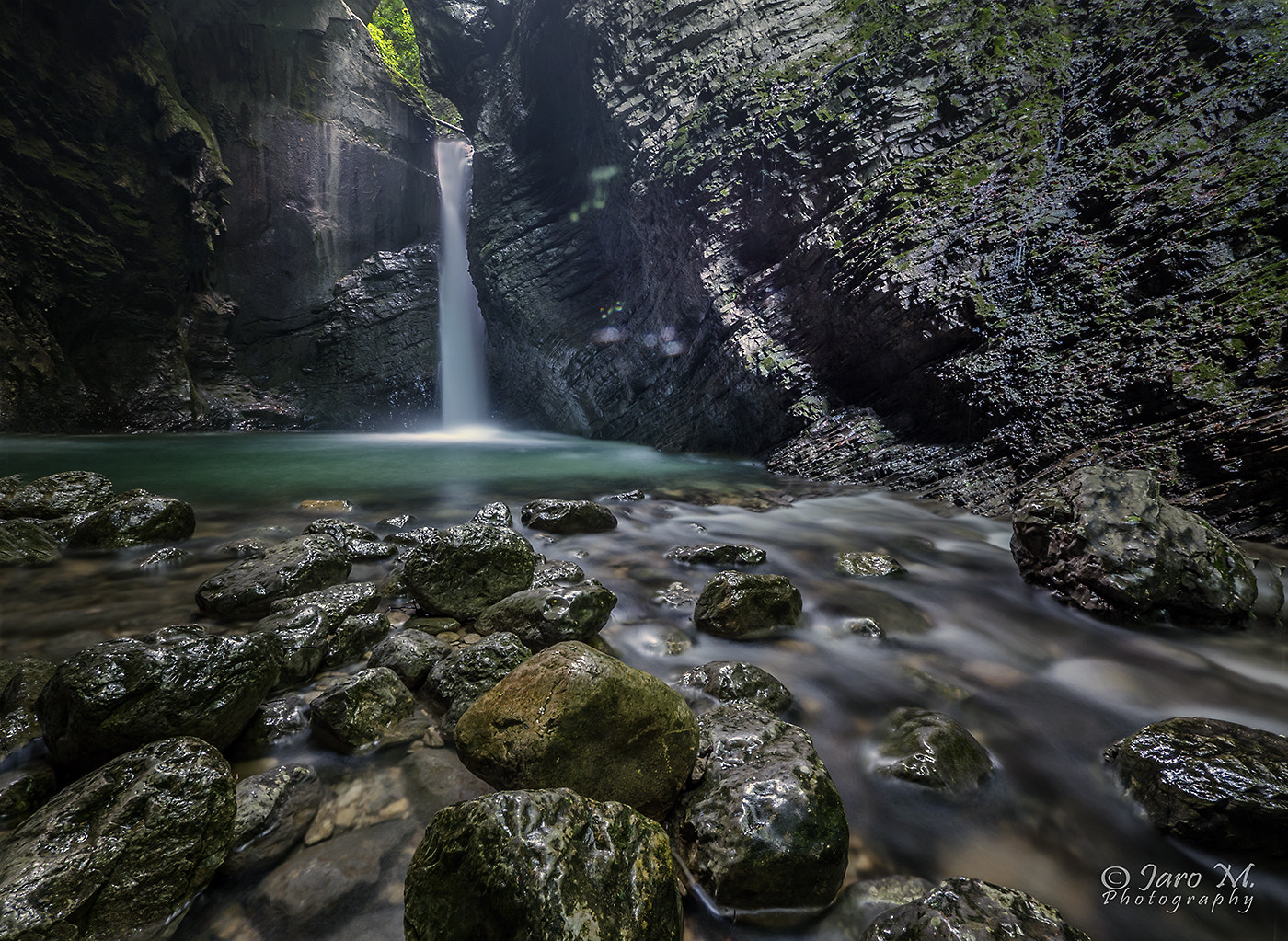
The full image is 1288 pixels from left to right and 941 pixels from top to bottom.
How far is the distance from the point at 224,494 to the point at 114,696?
6903 millimetres

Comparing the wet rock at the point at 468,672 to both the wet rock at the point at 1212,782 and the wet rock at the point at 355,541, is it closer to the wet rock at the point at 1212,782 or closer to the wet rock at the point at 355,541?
the wet rock at the point at 355,541

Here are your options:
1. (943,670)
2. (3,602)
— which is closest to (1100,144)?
(943,670)

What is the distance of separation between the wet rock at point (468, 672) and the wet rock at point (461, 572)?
79 cm

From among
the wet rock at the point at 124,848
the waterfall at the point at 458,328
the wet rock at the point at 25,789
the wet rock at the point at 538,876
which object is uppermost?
the waterfall at the point at 458,328

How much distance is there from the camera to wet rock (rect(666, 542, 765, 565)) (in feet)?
15.6

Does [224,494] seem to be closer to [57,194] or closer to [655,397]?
[655,397]

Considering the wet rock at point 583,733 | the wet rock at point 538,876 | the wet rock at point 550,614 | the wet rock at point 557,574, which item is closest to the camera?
the wet rock at point 538,876

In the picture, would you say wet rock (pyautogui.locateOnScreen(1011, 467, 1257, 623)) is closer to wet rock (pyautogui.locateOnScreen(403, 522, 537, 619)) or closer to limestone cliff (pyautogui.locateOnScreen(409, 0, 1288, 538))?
limestone cliff (pyautogui.locateOnScreen(409, 0, 1288, 538))

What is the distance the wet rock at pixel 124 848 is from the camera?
1.34m

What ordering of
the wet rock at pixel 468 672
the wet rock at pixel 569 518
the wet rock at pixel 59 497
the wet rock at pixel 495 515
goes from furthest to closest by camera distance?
the wet rock at pixel 569 518 < the wet rock at pixel 495 515 < the wet rock at pixel 59 497 < the wet rock at pixel 468 672

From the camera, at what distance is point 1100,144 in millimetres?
7578

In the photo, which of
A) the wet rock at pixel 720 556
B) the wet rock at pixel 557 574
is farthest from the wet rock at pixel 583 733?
the wet rock at pixel 720 556

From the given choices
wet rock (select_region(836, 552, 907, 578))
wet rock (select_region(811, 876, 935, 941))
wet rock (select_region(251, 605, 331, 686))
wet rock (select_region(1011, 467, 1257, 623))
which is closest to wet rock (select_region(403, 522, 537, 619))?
wet rock (select_region(251, 605, 331, 686))

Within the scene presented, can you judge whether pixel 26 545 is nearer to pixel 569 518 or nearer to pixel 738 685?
pixel 569 518
